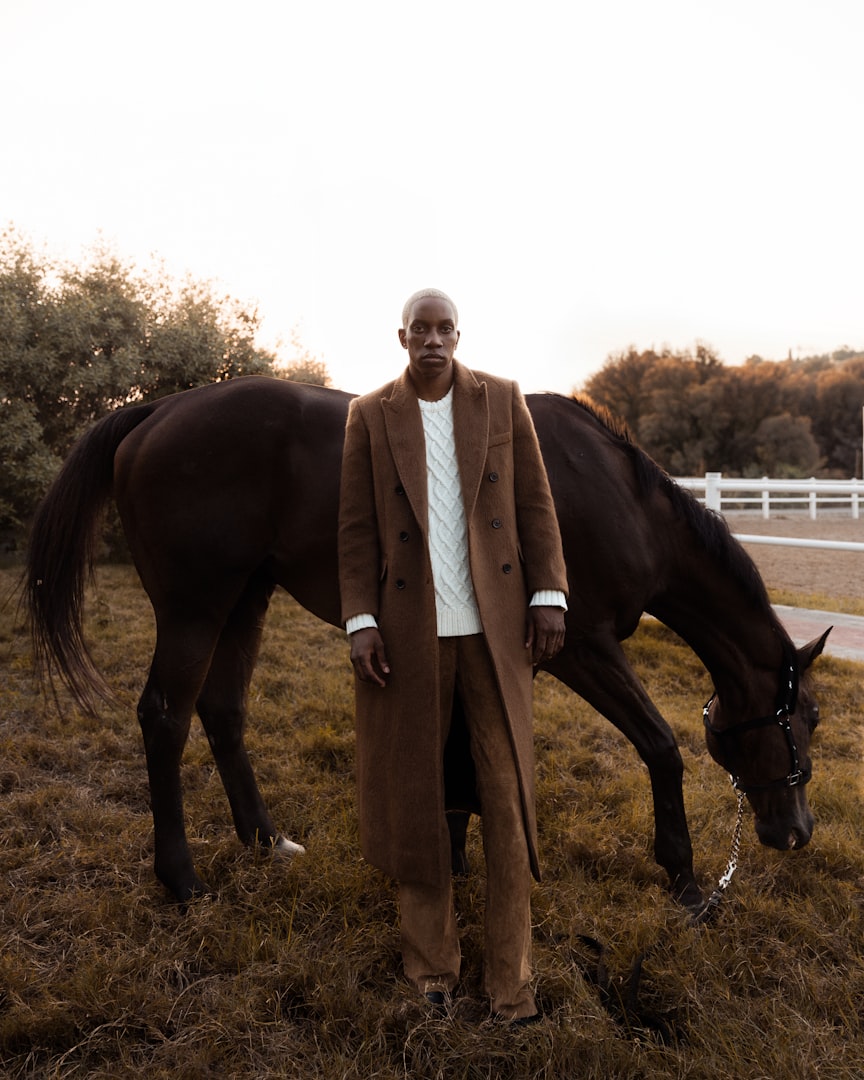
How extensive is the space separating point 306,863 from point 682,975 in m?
1.38

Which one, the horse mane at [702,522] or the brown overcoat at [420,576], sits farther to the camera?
the horse mane at [702,522]

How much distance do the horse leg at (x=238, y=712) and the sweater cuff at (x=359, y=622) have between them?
1.19 m

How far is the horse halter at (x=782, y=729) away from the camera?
117 inches

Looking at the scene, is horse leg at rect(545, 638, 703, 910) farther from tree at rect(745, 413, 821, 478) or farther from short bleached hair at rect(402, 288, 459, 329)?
tree at rect(745, 413, 821, 478)

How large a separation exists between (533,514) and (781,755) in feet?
5.12

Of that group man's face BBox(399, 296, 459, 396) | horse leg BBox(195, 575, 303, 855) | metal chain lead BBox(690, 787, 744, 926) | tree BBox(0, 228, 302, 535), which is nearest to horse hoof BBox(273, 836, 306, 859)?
horse leg BBox(195, 575, 303, 855)

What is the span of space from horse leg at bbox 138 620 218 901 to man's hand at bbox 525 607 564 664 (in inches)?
54.4

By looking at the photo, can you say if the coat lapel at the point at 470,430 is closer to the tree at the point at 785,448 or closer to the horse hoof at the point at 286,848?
the horse hoof at the point at 286,848

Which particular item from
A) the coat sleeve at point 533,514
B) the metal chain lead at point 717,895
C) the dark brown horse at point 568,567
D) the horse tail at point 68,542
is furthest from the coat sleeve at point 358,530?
the metal chain lead at point 717,895

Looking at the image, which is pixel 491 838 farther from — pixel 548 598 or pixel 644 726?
pixel 644 726

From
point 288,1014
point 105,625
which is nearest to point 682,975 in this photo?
point 288,1014

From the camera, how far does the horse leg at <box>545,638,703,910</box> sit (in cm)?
290

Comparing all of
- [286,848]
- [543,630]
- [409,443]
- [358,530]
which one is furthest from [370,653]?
[286,848]

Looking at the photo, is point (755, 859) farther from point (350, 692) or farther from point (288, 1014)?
point (350, 692)
